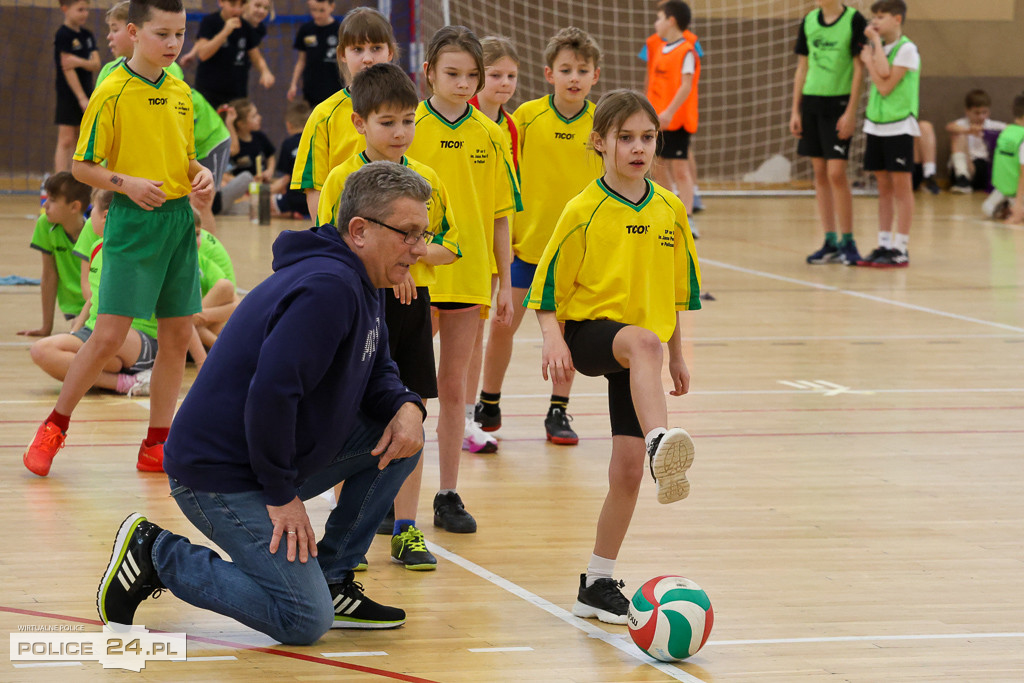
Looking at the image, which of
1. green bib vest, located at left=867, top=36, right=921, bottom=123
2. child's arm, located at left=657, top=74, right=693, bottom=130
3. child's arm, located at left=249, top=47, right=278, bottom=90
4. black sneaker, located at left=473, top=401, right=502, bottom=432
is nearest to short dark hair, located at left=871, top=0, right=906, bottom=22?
green bib vest, located at left=867, top=36, right=921, bottom=123

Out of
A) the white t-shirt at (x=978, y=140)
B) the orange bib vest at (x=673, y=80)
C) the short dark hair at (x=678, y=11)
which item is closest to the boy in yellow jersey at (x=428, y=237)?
the orange bib vest at (x=673, y=80)

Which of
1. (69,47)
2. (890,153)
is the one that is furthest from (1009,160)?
(69,47)

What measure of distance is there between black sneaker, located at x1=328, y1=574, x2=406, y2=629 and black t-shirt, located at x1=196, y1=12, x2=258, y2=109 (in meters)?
9.99

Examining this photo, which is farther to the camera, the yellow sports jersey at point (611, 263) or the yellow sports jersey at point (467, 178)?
the yellow sports jersey at point (467, 178)

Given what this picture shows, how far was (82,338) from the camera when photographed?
6168mm

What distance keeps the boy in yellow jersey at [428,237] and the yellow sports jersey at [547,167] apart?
143 cm

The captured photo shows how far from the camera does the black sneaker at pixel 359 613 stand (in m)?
3.42

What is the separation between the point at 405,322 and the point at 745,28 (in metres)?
14.0

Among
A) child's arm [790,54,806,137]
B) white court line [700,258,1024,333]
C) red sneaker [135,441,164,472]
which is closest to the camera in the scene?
red sneaker [135,441,164,472]

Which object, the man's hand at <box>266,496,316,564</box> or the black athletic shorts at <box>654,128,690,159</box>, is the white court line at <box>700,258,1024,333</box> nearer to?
the black athletic shorts at <box>654,128,690,159</box>

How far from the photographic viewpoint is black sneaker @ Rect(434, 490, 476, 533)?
4301 mm

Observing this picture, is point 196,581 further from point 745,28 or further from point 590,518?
point 745,28

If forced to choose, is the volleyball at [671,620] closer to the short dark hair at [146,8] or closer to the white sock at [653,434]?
the white sock at [653,434]

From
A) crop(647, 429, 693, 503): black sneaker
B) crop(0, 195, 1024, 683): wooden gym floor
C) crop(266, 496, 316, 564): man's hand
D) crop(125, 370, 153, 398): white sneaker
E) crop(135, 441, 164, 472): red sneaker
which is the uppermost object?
crop(647, 429, 693, 503): black sneaker
